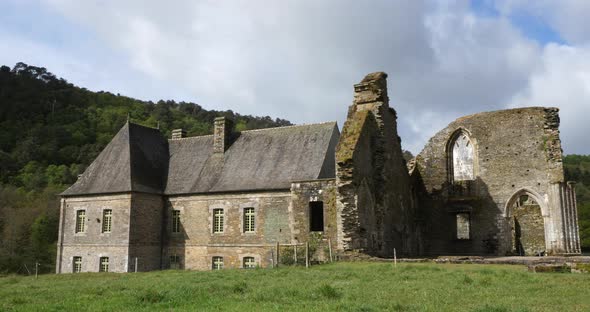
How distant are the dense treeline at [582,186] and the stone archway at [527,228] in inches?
279

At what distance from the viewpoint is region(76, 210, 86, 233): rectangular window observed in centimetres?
2626

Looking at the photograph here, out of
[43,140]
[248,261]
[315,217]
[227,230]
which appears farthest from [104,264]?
[43,140]

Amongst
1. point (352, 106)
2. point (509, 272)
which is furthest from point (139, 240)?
point (509, 272)

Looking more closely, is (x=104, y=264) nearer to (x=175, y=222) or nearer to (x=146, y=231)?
(x=146, y=231)

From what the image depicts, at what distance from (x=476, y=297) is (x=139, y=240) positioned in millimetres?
19259

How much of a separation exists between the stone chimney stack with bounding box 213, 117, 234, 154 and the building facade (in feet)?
0.28

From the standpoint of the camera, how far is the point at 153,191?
26.2 meters

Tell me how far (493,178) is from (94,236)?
67.9 ft

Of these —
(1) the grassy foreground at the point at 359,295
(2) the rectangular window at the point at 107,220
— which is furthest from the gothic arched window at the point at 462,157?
(2) the rectangular window at the point at 107,220

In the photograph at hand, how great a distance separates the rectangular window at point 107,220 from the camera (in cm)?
2531

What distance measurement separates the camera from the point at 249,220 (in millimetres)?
24156

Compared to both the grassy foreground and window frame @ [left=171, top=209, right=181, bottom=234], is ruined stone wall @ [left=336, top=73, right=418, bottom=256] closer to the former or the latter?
the grassy foreground

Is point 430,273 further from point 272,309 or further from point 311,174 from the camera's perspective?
point 311,174

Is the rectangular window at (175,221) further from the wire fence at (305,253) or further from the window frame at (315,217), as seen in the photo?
the window frame at (315,217)
